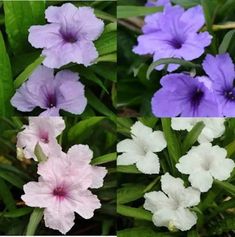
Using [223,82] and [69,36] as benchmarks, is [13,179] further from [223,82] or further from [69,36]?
[223,82]

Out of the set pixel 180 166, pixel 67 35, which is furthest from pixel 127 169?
pixel 67 35

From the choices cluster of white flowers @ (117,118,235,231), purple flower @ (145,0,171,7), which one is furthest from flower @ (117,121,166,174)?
purple flower @ (145,0,171,7)

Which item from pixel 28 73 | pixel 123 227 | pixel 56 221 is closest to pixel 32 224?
pixel 56 221

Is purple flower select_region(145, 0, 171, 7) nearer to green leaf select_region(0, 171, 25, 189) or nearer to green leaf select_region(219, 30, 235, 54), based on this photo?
green leaf select_region(219, 30, 235, 54)

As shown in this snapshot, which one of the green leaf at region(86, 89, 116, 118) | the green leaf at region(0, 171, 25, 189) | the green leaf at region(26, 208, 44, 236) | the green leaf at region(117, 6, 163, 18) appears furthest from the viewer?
the green leaf at region(117, 6, 163, 18)

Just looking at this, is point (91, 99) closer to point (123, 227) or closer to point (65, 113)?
point (65, 113)
